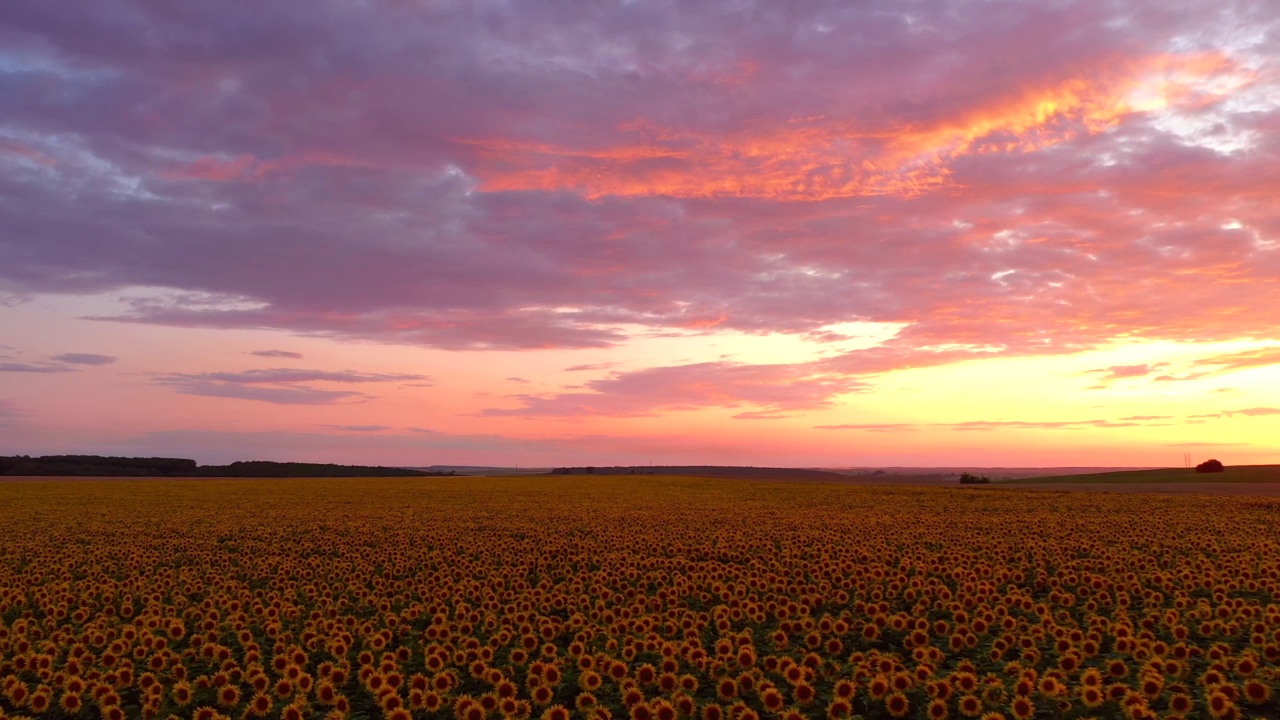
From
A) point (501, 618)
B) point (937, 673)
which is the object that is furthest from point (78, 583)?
point (937, 673)

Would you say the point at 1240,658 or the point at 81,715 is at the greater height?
the point at 1240,658

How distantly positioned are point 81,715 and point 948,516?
107 ft

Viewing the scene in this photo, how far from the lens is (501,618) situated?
16.1 m

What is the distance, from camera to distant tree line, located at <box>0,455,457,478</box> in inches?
4646

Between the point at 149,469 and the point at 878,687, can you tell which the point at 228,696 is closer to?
the point at 878,687

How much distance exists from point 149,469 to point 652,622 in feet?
453

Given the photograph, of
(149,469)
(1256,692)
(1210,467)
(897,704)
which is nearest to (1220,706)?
(1256,692)

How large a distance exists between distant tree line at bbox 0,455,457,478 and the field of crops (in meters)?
104

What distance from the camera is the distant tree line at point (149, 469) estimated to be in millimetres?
118000

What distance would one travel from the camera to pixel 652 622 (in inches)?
595

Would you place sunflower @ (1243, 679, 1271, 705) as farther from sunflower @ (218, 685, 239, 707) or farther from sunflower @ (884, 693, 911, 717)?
sunflower @ (218, 685, 239, 707)

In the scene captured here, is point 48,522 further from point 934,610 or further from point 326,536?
point 934,610

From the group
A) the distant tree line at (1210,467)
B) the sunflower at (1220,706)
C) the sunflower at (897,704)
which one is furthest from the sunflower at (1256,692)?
the distant tree line at (1210,467)

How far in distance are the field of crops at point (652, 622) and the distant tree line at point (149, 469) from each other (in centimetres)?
10428
